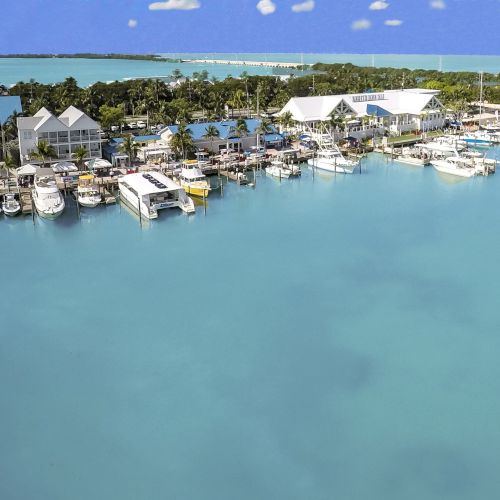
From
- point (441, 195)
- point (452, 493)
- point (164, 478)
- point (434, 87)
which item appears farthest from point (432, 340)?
point (434, 87)

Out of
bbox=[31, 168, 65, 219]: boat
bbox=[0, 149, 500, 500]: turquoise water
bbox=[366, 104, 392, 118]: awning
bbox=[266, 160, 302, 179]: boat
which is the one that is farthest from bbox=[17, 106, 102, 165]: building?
bbox=[366, 104, 392, 118]: awning

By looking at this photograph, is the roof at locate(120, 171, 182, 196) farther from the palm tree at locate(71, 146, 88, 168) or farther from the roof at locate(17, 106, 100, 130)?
the roof at locate(17, 106, 100, 130)

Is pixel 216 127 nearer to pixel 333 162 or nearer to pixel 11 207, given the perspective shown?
pixel 333 162

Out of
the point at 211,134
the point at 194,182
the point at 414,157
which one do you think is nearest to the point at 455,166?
the point at 414,157

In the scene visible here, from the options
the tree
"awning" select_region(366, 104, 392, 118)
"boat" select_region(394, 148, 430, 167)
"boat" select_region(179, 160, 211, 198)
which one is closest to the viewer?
"boat" select_region(179, 160, 211, 198)

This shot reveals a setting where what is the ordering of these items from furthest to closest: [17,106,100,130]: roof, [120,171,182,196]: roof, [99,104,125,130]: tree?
[99,104,125,130]: tree, [17,106,100,130]: roof, [120,171,182,196]: roof

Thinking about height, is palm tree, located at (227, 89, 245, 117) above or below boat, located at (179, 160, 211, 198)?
above

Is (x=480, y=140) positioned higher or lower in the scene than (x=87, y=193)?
higher

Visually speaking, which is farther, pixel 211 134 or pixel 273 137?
pixel 273 137
